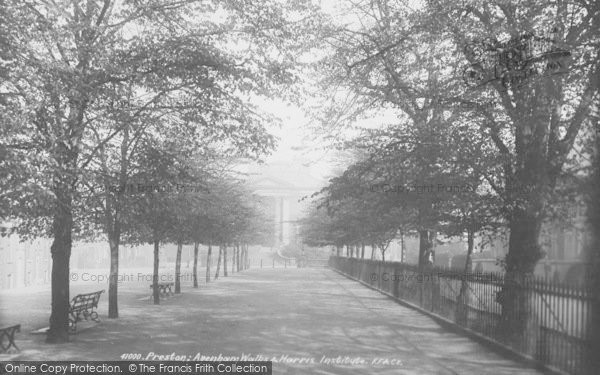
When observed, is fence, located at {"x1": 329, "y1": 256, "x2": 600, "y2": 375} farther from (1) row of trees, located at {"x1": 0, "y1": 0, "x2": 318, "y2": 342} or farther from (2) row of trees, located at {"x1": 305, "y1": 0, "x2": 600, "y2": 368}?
(1) row of trees, located at {"x1": 0, "y1": 0, "x2": 318, "y2": 342}

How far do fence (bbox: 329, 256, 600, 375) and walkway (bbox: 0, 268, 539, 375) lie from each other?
0.49 meters

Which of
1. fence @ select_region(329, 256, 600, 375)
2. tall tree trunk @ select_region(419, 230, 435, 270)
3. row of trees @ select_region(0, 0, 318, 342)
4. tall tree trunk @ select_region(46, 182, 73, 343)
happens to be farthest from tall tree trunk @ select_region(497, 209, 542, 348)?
tall tree trunk @ select_region(419, 230, 435, 270)

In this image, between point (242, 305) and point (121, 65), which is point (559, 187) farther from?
point (242, 305)

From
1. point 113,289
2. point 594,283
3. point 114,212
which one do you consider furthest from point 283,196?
point 594,283

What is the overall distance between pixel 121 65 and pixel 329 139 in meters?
8.63

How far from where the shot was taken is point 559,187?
11.8 metres

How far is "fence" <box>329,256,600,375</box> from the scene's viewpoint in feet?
29.4

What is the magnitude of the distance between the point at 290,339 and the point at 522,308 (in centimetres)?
452

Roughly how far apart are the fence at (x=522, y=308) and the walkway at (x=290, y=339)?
485 mm

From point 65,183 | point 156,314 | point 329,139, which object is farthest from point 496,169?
point 156,314

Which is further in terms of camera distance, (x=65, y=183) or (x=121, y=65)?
(x=121, y=65)

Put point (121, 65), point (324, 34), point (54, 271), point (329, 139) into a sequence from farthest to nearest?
point (329, 139), point (324, 34), point (54, 271), point (121, 65)

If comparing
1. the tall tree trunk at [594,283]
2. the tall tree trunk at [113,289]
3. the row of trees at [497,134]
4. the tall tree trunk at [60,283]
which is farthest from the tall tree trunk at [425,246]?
the tall tree trunk at [594,283]

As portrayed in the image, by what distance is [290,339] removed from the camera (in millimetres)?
12555
